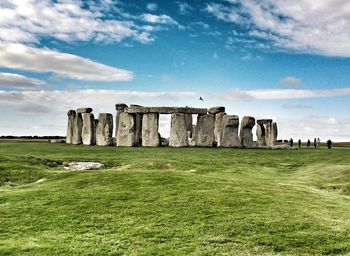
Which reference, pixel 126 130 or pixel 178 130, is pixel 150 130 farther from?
pixel 178 130

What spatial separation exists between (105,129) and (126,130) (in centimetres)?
274

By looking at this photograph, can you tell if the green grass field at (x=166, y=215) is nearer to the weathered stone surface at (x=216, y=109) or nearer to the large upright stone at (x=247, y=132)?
the large upright stone at (x=247, y=132)

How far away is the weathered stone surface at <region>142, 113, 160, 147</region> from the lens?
149ft

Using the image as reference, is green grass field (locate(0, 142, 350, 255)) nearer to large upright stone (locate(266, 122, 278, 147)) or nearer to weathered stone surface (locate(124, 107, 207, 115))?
weathered stone surface (locate(124, 107, 207, 115))

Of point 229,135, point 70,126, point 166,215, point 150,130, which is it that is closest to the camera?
point 166,215

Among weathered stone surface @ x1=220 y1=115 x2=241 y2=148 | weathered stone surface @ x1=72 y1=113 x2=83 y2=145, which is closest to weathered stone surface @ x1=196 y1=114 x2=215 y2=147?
weathered stone surface @ x1=220 y1=115 x2=241 y2=148

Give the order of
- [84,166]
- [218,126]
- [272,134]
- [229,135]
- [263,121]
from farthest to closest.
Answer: [263,121] < [272,134] < [218,126] < [229,135] < [84,166]

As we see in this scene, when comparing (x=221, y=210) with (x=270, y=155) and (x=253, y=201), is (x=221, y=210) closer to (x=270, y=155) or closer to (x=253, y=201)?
(x=253, y=201)

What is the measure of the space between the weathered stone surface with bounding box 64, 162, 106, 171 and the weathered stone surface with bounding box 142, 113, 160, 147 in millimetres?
15045

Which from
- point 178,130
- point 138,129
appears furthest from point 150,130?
point 178,130

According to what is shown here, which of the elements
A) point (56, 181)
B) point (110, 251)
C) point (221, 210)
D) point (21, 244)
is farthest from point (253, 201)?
point (56, 181)

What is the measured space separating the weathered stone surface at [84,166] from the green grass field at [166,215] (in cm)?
358

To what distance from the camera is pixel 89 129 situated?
4950cm

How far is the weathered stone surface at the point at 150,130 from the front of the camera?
45.4 meters
